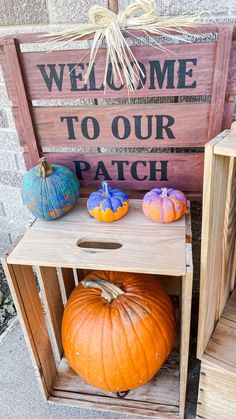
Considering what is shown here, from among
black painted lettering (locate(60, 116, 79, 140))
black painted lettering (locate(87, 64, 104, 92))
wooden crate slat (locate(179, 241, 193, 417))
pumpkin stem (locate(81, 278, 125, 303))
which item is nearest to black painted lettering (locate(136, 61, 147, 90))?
black painted lettering (locate(87, 64, 104, 92))

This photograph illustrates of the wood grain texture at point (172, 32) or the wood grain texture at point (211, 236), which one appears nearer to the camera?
the wood grain texture at point (211, 236)

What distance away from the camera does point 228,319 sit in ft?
3.43

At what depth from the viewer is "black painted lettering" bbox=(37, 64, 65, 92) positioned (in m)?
0.95

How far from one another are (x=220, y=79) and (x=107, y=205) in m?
0.44

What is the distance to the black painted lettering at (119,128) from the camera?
995mm

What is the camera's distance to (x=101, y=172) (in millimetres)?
1093

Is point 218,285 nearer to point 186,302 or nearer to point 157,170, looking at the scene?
point 186,302

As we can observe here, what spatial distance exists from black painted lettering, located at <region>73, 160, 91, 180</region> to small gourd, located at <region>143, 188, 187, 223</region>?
24cm

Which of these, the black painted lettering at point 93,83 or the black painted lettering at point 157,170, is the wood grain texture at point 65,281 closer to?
the black painted lettering at point 157,170

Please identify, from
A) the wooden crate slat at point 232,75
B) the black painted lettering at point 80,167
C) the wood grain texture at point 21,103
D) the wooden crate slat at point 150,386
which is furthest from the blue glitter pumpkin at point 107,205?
the wooden crate slat at point 150,386

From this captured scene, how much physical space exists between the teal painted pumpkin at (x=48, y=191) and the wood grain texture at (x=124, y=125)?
0.13 m

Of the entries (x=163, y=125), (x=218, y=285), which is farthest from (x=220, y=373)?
(x=163, y=125)

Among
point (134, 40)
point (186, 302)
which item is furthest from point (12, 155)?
point (186, 302)

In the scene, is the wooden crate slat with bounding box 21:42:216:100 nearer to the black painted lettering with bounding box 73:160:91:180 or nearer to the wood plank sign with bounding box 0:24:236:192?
the wood plank sign with bounding box 0:24:236:192
